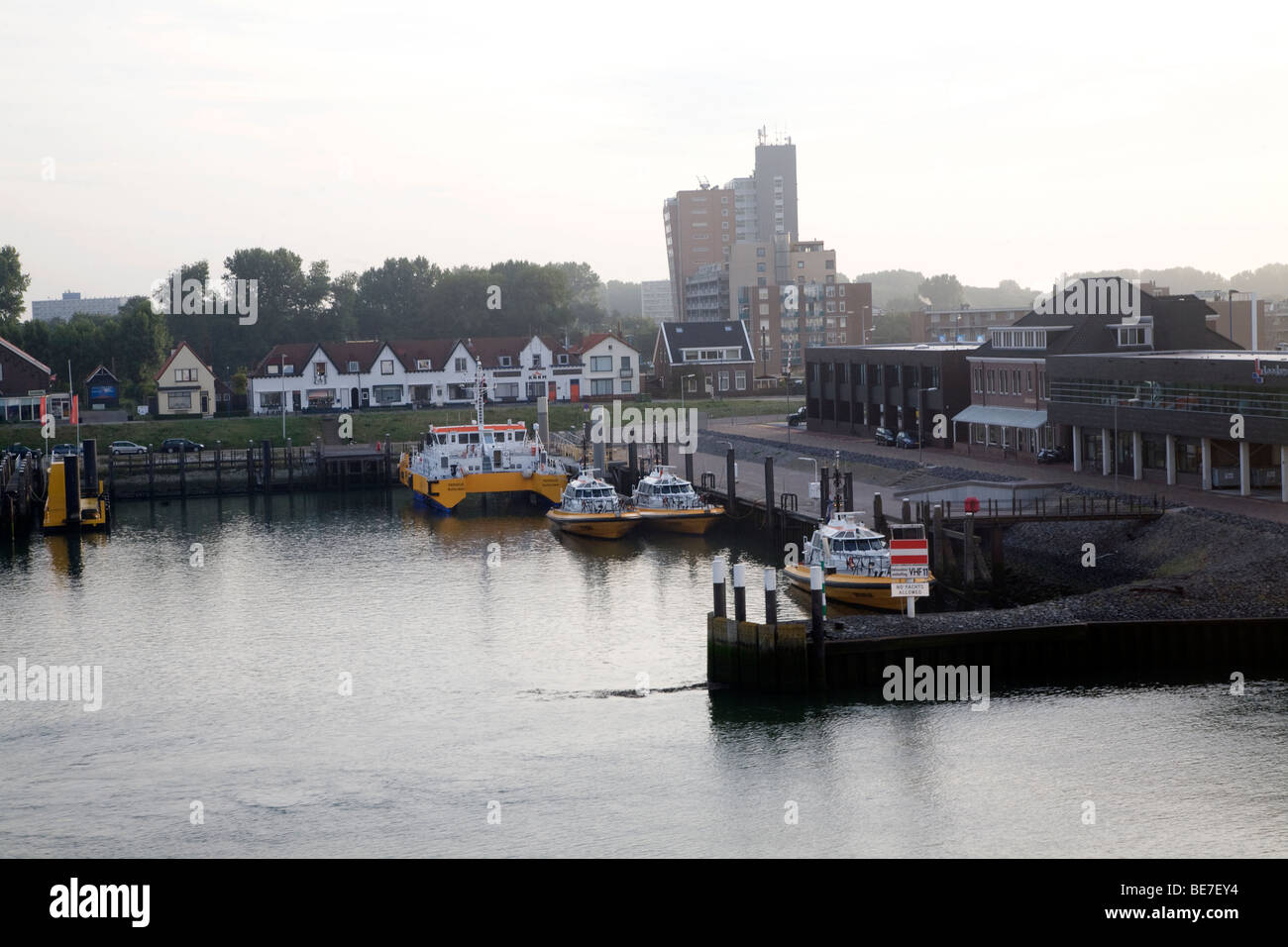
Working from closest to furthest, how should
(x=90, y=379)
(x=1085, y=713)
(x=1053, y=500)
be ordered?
1. (x=1085, y=713)
2. (x=1053, y=500)
3. (x=90, y=379)

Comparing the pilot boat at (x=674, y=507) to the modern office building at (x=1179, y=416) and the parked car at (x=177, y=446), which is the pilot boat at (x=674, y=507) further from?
the parked car at (x=177, y=446)

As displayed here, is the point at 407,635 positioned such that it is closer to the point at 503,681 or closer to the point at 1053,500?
the point at 503,681

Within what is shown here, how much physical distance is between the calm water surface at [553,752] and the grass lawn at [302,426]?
51488 millimetres

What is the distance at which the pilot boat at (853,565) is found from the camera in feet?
140

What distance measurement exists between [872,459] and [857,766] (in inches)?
1710

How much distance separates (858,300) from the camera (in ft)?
539

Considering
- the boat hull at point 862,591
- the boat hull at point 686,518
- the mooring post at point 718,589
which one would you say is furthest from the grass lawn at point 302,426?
the mooring post at point 718,589

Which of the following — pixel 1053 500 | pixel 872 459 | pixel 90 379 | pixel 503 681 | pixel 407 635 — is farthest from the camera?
pixel 90 379

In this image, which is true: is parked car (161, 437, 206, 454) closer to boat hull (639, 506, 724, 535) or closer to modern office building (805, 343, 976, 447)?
modern office building (805, 343, 976, 447)

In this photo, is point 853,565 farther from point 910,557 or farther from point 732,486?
point 732,486

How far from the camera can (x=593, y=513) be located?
208ft

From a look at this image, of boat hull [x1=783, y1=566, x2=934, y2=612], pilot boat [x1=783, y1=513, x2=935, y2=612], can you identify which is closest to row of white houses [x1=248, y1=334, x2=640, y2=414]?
pilot boat [x1=783, y1=513, x2=935, y2=612]

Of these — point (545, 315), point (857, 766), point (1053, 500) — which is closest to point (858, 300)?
point (545, 315)

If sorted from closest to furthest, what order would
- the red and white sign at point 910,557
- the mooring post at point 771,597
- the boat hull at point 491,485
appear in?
the mooring post at point 771,597 → the red and white sign at point 910,557 → the boat hull at point 491,485
